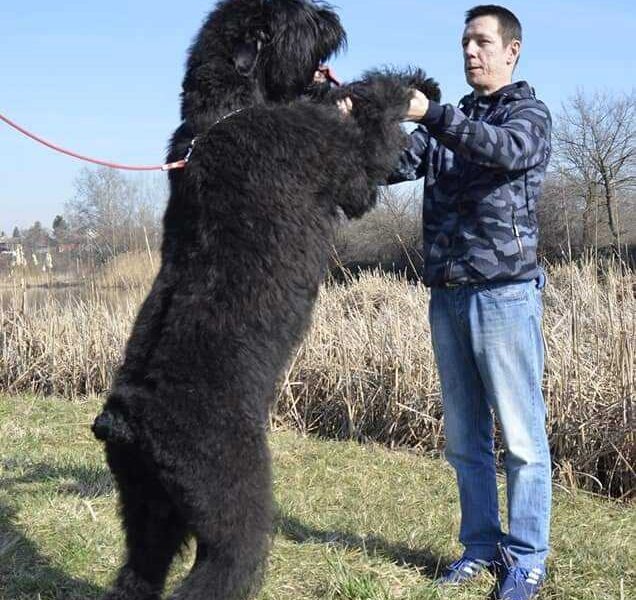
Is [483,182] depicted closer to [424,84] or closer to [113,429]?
[424,84]

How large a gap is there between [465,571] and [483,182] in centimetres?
194

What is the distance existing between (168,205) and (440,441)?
4.29 metres

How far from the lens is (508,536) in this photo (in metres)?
3.66

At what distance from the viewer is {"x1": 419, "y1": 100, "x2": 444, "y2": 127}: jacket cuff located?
3201 mm

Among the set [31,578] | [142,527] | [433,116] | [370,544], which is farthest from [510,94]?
[31,578]

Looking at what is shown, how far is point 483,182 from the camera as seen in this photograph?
11.3 feet

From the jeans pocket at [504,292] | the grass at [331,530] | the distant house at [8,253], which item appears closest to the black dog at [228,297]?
the grass at [331,530]

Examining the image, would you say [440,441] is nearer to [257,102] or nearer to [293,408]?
[293,408]

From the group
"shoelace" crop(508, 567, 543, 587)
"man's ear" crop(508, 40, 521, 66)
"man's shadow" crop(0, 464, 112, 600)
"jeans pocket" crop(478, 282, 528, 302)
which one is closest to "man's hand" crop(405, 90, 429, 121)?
"man's ear" crop(508, 40, 521, 66)

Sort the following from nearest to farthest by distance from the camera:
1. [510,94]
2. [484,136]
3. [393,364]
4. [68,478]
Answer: [484,136]
[510,94]
[68,478]
[393,364]

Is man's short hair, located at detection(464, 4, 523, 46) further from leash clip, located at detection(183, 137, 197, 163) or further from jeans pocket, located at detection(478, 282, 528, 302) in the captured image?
leash clip, located at detection(183, 137, 197, 163)

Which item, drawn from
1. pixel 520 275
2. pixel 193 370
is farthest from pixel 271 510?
pixel 520 275

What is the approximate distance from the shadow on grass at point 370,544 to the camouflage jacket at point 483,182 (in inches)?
62.9

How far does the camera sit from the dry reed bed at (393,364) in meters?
5.53
